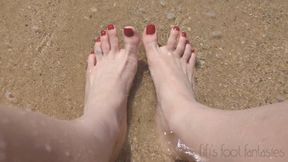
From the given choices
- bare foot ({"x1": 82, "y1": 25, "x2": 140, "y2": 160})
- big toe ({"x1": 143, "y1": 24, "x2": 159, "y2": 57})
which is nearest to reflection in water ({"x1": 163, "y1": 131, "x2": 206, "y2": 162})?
bare foot ({"x1": 82, "y1": 25, "x2": 140, "y2": 160})

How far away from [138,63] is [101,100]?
28 cm

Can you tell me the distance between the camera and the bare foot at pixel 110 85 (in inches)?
65.3

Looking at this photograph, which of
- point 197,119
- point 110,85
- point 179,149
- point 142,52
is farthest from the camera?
point 142,52

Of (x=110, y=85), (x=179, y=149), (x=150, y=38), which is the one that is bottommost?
(x=179, y=149)

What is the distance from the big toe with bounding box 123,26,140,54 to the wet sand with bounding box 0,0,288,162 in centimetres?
8

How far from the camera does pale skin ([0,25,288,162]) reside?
4.18ft

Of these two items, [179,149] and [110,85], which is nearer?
[179,149]

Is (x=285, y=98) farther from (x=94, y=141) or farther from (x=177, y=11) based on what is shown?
(x=94, y=141)

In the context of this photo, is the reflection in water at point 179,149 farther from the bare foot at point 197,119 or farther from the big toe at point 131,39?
the big toe at point 131,39

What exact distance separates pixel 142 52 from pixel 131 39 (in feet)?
0.39

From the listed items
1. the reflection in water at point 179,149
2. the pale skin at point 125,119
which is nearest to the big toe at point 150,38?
the pale skin at point 125,119

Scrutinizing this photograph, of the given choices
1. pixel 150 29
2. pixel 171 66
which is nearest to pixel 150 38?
pixel 150 29

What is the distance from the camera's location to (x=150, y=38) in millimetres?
1918

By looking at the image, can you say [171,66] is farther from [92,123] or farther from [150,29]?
[92,123]
